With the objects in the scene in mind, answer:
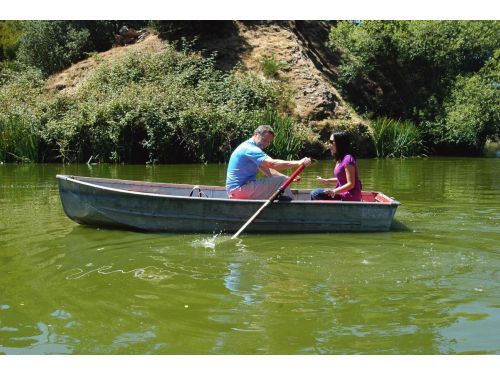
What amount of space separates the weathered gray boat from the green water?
20 centimetres

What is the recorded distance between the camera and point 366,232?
27.4ft

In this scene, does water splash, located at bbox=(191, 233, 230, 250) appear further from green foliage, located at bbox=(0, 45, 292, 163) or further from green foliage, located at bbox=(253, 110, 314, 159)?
green foliage, located at bbox=(0, 45, 292, 163)

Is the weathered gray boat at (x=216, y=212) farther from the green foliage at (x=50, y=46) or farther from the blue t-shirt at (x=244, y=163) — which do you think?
the green foliage at (x=50, y=46)

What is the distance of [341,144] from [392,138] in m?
17.6

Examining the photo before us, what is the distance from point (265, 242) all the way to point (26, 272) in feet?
9.57

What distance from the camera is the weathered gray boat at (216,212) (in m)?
8.19

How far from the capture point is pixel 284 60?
27.2 metres

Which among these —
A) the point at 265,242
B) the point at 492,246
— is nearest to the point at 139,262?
the point at 265,242

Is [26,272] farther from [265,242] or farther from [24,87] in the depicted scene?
[24,87]

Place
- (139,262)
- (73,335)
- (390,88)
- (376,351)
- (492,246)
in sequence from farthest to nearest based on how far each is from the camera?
(390,88), (492,246), (139,262), (73,335), (376,351)

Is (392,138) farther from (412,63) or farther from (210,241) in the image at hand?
(210,241)

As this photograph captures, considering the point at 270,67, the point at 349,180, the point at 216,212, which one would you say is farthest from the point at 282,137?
the point at 216,212

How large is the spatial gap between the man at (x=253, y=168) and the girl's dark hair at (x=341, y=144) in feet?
2.24

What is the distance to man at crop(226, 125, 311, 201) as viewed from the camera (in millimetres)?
8258
